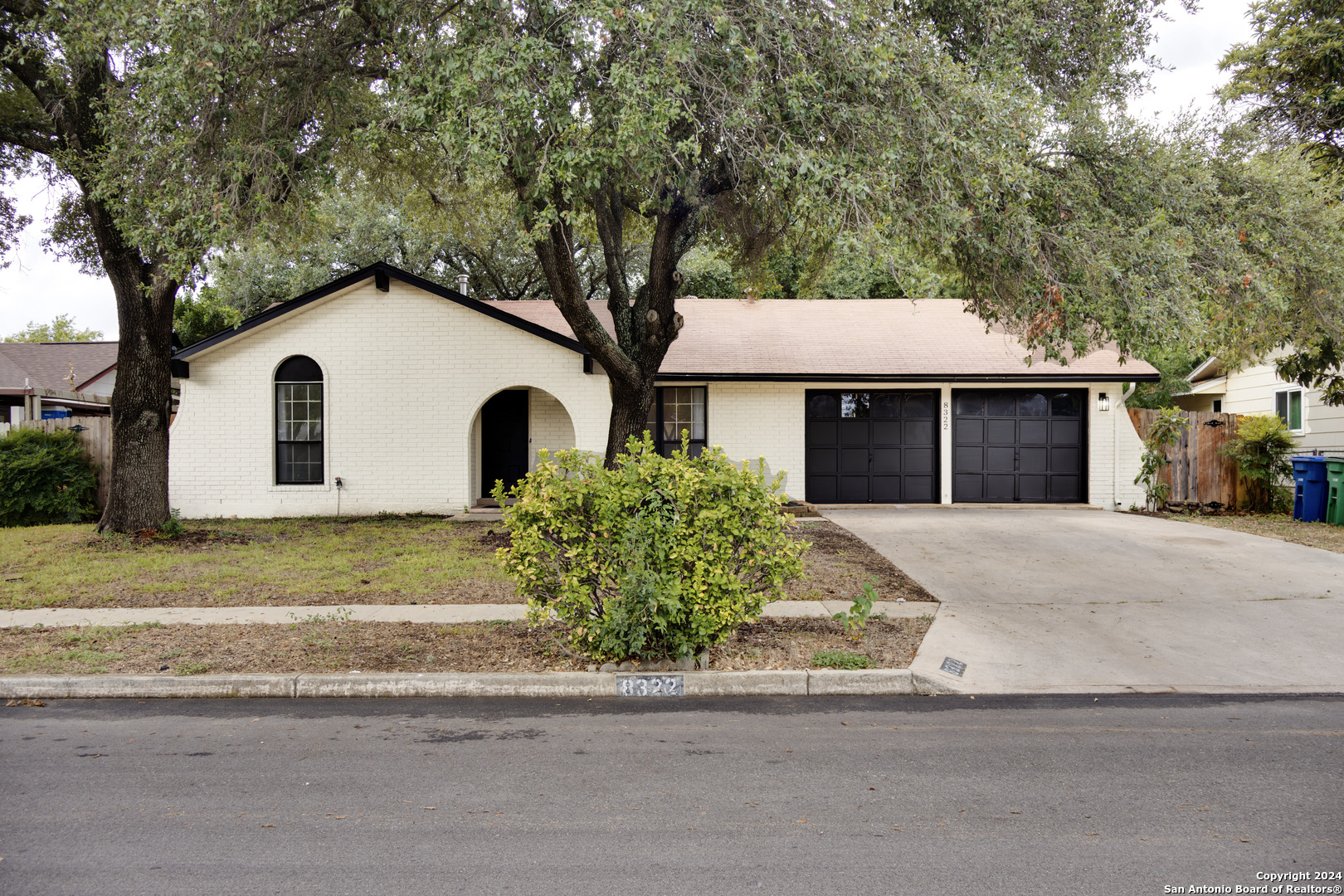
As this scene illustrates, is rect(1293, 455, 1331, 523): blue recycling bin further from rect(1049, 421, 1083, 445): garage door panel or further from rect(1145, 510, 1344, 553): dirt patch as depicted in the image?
rect(1049, 421, 1083, 445): garage door panel

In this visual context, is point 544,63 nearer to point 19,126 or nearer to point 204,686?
point 204,686

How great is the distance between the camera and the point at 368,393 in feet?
48.8

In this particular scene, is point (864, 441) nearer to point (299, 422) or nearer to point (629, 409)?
point (629, 409)

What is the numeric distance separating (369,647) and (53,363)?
27068 mm

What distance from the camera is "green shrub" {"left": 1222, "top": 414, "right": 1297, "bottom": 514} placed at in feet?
49.2

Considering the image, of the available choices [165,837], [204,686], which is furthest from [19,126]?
[165,837]

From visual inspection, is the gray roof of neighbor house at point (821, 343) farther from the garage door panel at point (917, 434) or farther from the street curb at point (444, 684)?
the street curb at point (444, 684)

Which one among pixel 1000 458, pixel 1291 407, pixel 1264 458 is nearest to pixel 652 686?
pixel 1000 458

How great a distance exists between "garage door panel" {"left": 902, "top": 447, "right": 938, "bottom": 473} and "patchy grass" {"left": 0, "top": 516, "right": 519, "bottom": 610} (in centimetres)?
886

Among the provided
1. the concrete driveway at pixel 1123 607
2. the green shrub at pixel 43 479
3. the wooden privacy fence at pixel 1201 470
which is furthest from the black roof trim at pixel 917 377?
the green shrub at pixel 43 479

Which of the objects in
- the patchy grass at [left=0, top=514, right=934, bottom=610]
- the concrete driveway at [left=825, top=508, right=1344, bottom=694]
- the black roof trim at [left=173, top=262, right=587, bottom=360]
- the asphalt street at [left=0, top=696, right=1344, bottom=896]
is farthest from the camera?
the black roof trim at [left=173, top=262, right=587, bottom=360]

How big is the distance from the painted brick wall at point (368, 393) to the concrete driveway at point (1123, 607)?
684 centimetres

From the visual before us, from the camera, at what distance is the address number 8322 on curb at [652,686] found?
5.63 m

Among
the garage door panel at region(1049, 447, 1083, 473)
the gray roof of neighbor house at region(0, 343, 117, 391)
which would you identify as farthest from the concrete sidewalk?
the gray roof of neighbor house at region(0, 343, 117, 391)
